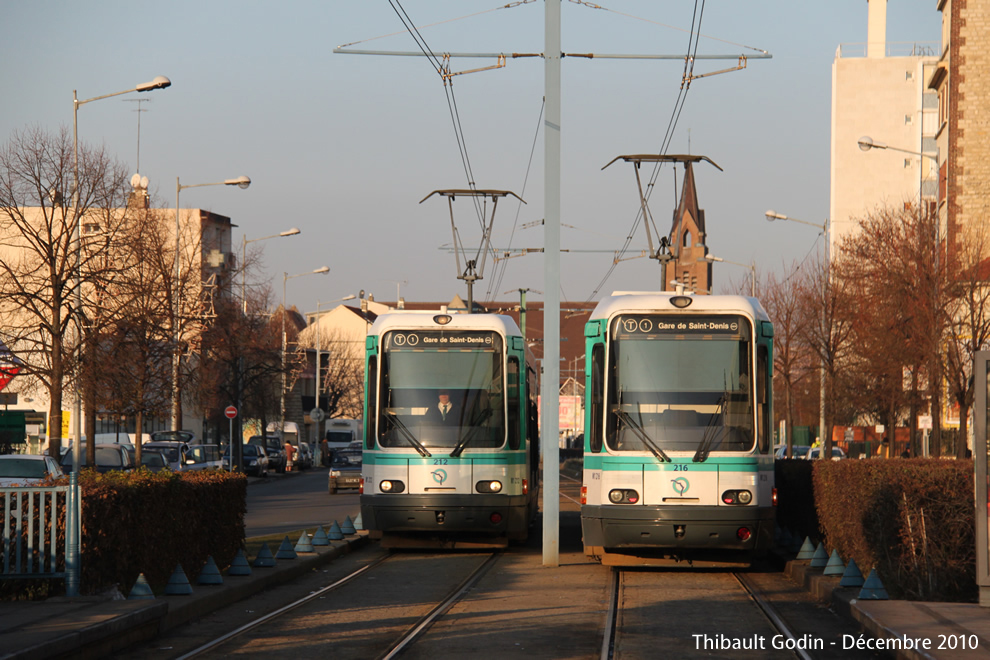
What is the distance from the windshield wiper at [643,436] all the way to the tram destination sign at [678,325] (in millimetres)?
988

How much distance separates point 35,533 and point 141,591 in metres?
0.99

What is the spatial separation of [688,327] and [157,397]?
78.2ft

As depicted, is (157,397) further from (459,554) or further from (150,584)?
(150,584)

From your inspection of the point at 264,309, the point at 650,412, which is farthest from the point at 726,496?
the point at 264,309

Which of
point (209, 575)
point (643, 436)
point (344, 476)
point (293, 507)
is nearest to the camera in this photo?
point (209, 575)

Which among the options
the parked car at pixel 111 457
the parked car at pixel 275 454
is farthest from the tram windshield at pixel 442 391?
the parked car at pixel 275 454

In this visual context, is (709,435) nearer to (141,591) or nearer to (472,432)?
(472,432)

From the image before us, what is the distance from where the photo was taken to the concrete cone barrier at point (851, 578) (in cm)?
1205

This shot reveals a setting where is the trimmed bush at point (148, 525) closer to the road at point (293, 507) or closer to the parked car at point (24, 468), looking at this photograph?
the road at point (293, 507)

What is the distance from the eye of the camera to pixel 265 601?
12.4 metres

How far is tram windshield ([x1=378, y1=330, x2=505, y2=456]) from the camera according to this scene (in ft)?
56.7

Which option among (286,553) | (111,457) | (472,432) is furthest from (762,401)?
(111,457)

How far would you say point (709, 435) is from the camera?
14.7 metres

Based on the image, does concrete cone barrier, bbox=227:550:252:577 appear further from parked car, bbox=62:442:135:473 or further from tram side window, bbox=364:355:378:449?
parked car, bbox=62:442:135:473
